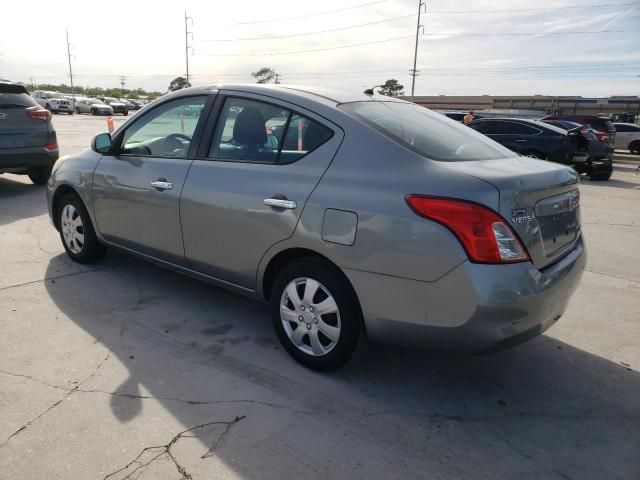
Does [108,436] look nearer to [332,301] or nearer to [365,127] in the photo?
[332,301]

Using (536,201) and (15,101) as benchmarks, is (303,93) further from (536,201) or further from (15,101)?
(15,101)

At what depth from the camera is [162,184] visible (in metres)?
3.74

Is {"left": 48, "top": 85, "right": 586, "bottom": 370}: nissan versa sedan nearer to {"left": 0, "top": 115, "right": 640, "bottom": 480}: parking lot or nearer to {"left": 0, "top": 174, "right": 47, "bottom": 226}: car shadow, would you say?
{"left": 0, "top": 115, "right": 640, "bottom": 480}: parking lot

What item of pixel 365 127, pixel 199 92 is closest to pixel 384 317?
pixel 365 127

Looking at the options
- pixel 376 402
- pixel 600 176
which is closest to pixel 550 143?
pixel 600 176

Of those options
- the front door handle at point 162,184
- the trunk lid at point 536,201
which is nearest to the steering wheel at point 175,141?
the front door handle at point 162,184

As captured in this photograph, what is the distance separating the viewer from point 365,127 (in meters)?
2.89

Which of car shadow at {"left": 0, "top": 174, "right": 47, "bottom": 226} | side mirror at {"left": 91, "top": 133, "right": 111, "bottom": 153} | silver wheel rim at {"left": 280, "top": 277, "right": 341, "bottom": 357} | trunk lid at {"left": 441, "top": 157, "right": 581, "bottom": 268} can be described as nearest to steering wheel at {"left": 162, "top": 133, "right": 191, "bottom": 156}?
side mirror at {"left": 91, "top": 133, "right": 111, "bottom": 153}

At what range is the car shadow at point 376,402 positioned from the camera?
2393 mm

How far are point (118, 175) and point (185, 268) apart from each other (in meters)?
1.03

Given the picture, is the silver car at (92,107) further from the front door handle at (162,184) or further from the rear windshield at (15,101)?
the front door handle at (162,184)

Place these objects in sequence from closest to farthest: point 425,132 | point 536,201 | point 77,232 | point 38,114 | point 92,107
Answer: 1. point 536,201
2. point 425,132
3. point 77,232
4. point 38,114
5. point 92,107

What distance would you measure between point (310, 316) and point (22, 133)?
699 cm

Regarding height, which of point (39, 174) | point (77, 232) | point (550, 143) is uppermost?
point (550, 143)
